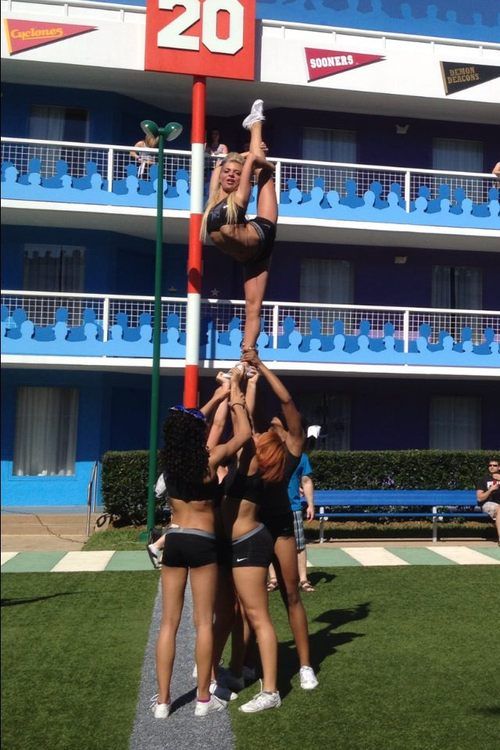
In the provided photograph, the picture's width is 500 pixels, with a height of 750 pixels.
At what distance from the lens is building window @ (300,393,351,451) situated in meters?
21.8

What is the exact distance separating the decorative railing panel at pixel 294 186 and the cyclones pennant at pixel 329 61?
7.47 ft

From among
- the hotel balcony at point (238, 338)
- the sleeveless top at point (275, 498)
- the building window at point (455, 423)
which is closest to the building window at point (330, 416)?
the hotel balcony at point (238, 338)

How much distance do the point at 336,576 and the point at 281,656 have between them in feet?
14.3

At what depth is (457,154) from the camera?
Answer: 2317cm

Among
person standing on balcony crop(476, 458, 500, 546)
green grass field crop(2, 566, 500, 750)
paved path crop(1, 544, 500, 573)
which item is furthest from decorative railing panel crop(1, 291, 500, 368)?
green grass field crop(2, 566, 500, 750)

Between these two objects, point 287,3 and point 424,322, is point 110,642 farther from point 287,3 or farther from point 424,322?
point 424,322

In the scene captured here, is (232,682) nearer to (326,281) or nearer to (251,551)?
(251,551)

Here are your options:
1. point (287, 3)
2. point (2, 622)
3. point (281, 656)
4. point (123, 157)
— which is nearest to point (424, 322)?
point (123, 157)

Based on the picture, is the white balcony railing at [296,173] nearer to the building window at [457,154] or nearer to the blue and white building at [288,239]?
the blue and white building at [288,239]

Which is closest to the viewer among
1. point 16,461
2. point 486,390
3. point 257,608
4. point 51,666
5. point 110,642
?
point 257,608

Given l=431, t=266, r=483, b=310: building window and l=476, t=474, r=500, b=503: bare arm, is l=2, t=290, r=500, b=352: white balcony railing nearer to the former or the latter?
l=431, t=266, r=483, b=310: building window

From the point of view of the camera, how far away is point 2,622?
1.22 meters

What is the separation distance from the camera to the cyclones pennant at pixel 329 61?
1978 centimetres

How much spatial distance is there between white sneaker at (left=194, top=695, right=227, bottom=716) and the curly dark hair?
1.61 m
